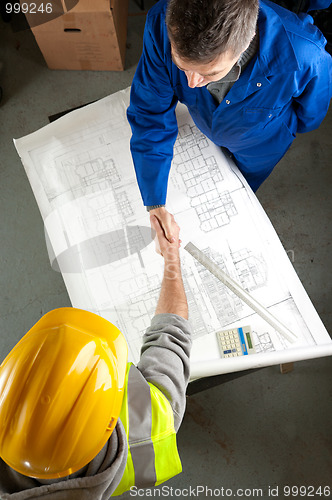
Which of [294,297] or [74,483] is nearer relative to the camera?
[74,483]

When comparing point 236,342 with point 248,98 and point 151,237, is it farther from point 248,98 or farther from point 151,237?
point 248,98

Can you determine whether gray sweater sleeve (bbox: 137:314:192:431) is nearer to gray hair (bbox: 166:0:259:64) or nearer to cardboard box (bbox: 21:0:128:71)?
gray hair (bbox: 166:0:259:64)

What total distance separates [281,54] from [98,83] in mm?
1866

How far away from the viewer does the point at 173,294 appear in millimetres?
1463

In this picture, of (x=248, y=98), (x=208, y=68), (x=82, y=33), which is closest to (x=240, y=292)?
(x=248, y=98)

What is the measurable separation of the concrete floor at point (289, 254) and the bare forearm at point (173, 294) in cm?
101

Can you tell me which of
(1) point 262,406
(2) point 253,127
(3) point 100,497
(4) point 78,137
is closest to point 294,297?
(2) point 253,127

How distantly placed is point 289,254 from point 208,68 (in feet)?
5.44

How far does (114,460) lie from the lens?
994 mm

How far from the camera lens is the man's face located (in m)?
1.09

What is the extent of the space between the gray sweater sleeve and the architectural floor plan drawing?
0.43m

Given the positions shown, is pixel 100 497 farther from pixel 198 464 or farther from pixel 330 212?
pixel 330 212

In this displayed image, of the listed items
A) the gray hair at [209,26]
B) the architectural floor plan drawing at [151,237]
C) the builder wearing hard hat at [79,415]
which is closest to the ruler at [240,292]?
the architectural floor plan drawing at [151,237]

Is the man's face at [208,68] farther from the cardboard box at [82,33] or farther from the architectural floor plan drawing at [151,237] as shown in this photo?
the cardboard box at [82,33]
